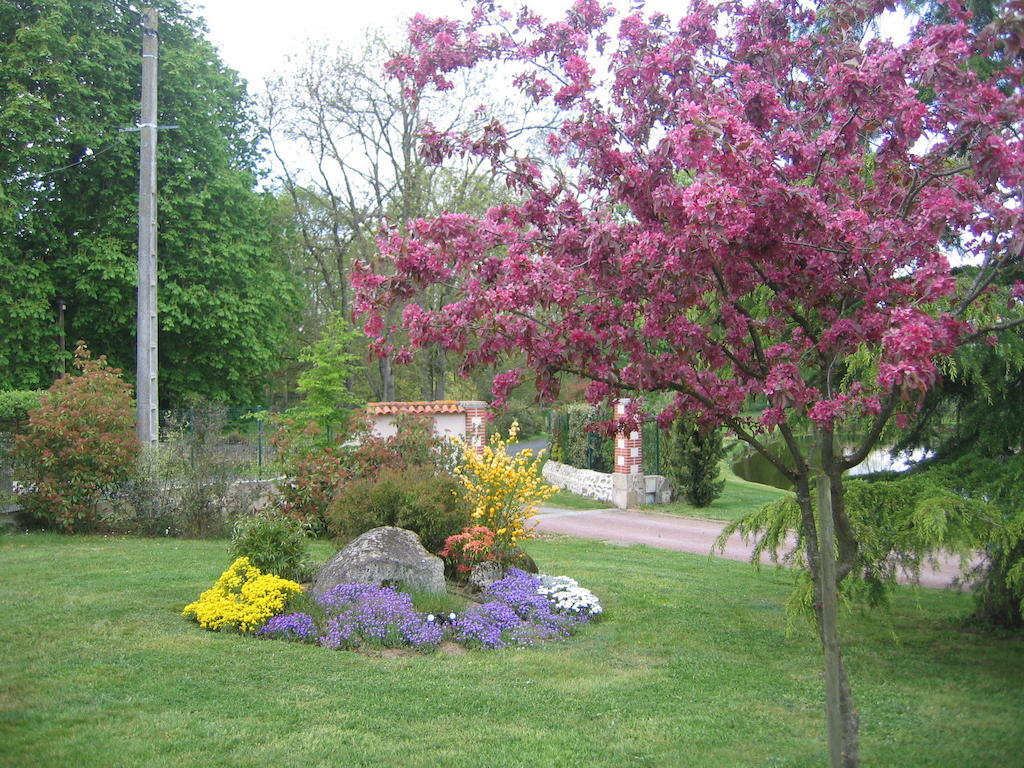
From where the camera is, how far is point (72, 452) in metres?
13.4

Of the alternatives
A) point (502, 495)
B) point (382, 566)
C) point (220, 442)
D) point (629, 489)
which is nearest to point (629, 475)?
point (629, 489)

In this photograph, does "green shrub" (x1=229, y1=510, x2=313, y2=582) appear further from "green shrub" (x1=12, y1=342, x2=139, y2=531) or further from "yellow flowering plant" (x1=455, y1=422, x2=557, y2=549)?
"green shrub" (x1=12, y1=342, x2=139, y2=531)

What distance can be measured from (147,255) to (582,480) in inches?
481

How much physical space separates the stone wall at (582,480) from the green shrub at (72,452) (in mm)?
11010

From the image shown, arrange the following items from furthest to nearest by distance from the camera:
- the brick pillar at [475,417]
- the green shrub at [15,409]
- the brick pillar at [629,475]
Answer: the brick pillar at [475,417] → the brick pillar at [629,475] → the green shrub at [15,409]

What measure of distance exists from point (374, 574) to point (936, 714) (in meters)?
4.66

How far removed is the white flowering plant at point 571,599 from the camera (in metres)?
8.36

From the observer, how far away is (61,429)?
13.5 metres

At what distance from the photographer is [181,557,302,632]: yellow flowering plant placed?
295 inches

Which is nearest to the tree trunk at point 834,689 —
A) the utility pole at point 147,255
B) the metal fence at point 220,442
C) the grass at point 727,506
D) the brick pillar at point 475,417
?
the metal fence at point 220,442

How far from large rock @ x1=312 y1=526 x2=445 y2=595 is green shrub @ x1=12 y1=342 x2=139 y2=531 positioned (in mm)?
6616

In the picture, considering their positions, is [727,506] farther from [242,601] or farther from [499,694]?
[499,694]

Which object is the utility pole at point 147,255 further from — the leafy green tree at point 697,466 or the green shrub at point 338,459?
the leafy green tree at point 697,466

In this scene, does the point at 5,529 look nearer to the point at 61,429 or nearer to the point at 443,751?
the point at 61,429
